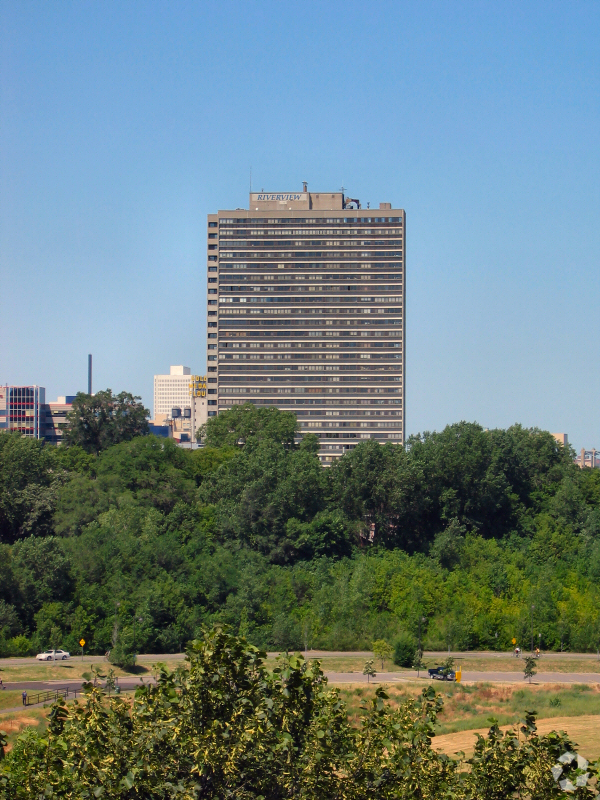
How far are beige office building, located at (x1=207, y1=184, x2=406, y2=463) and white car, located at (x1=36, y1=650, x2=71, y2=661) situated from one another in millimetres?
86238

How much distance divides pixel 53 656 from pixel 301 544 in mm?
25282

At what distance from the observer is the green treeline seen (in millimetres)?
63969

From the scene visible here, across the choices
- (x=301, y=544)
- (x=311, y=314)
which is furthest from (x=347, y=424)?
(x=301, y=544)

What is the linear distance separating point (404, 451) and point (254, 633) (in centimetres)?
2823

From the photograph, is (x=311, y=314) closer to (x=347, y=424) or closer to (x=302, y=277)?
(x=302, y=277)

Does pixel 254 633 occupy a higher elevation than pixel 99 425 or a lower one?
lower

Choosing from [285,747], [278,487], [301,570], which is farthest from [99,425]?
Answer: [285,747]

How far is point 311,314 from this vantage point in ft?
472

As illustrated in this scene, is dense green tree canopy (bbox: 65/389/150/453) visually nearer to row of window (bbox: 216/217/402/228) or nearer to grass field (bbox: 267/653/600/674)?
grass field (bbox: 267/653/600/674)

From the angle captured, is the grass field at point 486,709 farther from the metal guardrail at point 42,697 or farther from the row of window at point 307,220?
the row of window at point 307,220

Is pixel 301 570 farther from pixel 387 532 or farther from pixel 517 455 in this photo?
pixel 517 455

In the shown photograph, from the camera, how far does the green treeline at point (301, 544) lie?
64.0 m

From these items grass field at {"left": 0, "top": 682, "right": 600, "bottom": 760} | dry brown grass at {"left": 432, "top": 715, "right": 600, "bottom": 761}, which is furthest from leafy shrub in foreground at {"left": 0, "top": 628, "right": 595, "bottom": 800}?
grass field at {"left": 0, "top": 682, "right": 600, "bottom": 760}

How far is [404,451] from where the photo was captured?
85.9m
